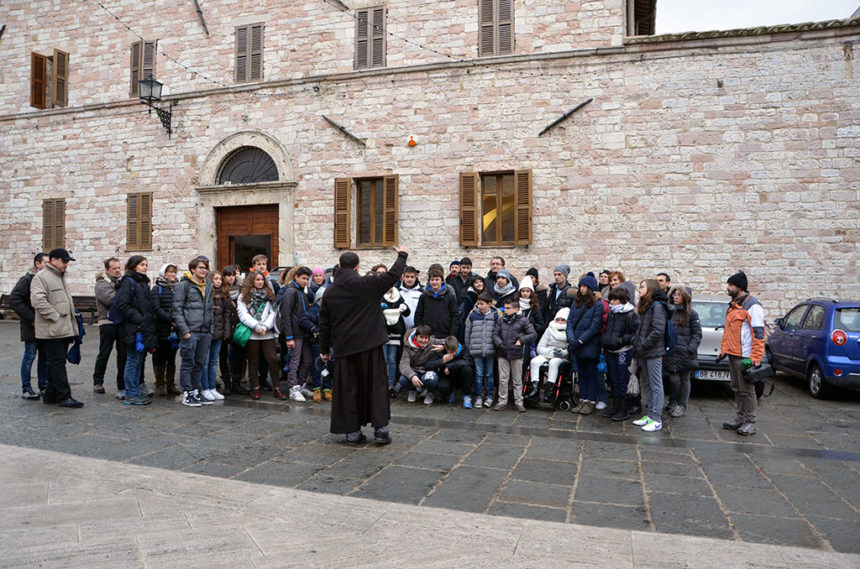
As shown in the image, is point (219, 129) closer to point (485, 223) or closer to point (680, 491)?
point (485, 223)

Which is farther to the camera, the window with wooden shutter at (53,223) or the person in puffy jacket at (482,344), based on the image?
the window with wooden shutter at (53,223)

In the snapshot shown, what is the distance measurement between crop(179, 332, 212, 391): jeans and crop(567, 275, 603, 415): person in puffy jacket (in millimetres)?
4787

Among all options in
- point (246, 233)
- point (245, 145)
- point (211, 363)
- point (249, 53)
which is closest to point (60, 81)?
point (249, 53)

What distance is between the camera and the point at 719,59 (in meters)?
12.6

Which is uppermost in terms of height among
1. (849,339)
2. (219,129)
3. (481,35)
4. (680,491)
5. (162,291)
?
(481,35)

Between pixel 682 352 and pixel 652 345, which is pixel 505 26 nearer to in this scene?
pixel 682 352

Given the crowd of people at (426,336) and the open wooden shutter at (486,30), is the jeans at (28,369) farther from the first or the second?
the open wooden shutter at (486,30)

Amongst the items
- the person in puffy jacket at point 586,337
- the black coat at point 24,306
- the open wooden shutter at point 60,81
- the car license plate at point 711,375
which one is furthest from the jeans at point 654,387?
the open wooden shutter at point 60,81

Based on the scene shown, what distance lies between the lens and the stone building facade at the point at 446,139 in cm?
1221

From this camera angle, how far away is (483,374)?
794 cm

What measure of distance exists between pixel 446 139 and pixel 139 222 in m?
9.09

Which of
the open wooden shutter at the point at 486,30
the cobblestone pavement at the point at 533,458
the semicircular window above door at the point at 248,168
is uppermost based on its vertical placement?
the open wooden shutter at the point at 486,30

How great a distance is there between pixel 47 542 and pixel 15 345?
473 inches

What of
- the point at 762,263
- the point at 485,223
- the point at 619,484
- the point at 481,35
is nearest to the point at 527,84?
the point at 481,35
